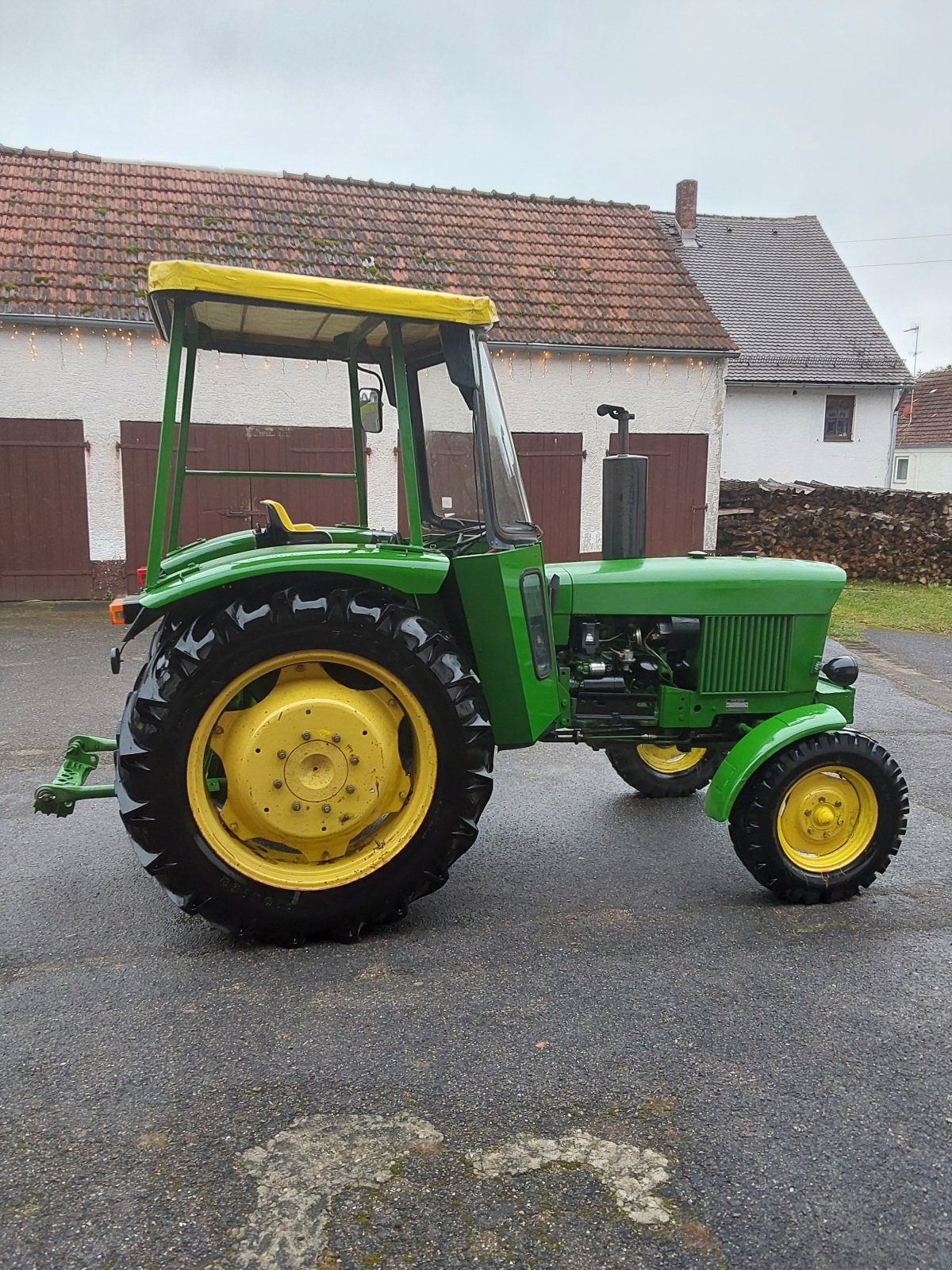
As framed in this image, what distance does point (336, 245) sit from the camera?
10.8 metres

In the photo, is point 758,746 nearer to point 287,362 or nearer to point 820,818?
point 820,818

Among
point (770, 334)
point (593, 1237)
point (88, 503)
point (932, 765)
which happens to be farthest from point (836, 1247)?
point (770, 334)

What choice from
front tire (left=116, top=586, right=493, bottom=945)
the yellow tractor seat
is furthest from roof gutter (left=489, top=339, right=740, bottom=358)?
front tire (left=116, top=586, right=493, bottom=945)

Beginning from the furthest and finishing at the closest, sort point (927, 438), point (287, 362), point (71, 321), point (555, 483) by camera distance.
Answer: point (927, 438) < point (555, 483) < point (71, 321) < point (287, 362)

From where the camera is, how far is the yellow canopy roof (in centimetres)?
266

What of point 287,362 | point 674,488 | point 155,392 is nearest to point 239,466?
point 155,392

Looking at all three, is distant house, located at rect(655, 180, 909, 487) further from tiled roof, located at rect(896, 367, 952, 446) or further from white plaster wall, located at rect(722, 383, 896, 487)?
tiled roof, located at rect(896, 367, 952, 446)

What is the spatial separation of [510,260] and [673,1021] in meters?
10.7

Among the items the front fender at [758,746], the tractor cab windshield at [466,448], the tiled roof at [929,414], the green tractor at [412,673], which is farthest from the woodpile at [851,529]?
the tiled roof at [929,414]

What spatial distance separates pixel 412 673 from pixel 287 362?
21.1ft

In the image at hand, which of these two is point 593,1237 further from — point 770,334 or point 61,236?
point 770,334

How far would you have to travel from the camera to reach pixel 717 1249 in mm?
1763

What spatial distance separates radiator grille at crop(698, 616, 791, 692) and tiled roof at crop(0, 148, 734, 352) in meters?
7.69

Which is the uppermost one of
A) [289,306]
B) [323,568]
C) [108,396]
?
[108,396]
